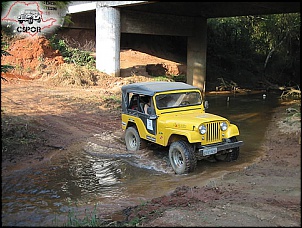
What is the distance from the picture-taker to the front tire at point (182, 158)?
780cm

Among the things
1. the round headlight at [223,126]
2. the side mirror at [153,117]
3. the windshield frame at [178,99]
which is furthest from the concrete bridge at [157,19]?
the round headlight at [223,126]

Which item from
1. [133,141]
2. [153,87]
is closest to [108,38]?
[133,141]

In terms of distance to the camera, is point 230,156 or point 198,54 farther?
point 198,54

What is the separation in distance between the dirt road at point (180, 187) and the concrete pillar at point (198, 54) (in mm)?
7616

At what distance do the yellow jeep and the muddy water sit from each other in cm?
33

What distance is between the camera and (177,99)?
8859mm

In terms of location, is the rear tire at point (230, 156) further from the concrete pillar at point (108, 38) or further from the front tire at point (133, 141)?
the concrete pillar at point (108, 38)

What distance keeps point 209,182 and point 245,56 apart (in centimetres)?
2406

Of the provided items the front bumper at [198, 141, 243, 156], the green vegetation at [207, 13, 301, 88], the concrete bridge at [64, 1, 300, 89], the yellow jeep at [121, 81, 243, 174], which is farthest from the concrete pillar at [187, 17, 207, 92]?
→ the front bumper at [198, 141, 243, 156]

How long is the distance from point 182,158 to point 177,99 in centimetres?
157

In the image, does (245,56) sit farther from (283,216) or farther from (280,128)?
(283,216)

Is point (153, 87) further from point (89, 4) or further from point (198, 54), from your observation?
point (198, 54)

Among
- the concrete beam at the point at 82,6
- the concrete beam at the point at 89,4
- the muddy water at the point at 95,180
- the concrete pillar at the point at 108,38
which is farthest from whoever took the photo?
the concrete beam at the point at 82,6

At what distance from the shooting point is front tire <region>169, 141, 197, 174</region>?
7797mm
